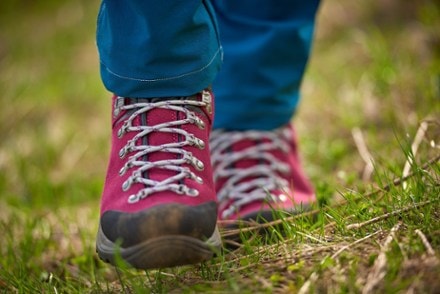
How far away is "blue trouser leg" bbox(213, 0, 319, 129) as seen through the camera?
5.07ft

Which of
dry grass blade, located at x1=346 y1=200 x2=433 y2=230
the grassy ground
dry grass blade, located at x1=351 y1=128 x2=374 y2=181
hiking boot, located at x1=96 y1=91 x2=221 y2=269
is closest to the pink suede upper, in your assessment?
hiking boot, located at x1=96 y1=91 x2=221 y2=269

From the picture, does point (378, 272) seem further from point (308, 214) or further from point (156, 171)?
point (156, 171)

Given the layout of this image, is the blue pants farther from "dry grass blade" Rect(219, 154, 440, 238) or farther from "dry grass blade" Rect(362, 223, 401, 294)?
"dry grass blade" Rect(362, 223, 401, 294)

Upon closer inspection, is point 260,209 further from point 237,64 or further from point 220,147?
point 237,64

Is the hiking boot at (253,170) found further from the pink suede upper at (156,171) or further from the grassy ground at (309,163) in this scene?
the pink suede upper at (156,171)

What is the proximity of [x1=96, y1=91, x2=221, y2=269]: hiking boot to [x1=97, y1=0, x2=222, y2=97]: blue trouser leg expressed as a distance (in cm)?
4

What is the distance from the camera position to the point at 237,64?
5.16 ft

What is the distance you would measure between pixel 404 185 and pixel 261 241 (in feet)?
1.11

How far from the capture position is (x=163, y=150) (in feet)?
3.74

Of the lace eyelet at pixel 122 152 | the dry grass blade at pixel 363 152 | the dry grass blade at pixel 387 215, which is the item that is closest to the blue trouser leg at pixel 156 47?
the lace eyelet at pixel 122 152

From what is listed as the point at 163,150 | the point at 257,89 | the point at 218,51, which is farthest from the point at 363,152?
the point at 163,150

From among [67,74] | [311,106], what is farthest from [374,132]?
[67,74]

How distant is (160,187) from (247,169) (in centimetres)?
49

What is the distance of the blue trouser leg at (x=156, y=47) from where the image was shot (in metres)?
1.11
